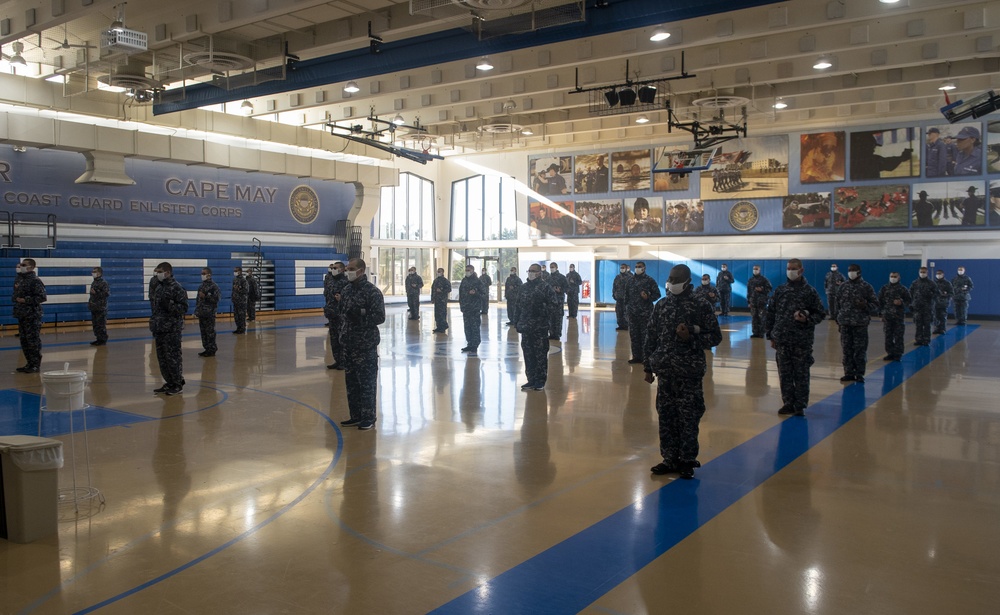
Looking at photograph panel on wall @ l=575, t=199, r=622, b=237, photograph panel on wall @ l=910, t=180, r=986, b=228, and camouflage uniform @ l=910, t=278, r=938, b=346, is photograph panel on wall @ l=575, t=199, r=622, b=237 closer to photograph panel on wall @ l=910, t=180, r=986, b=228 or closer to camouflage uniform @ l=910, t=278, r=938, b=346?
photograph panel on wall @ l=910, t=180, r=986, b=228

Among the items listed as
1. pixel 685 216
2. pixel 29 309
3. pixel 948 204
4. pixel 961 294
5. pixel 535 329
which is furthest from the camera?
pixel 685 216

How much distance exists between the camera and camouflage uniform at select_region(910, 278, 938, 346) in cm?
1669

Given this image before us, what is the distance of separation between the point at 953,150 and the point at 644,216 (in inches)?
453

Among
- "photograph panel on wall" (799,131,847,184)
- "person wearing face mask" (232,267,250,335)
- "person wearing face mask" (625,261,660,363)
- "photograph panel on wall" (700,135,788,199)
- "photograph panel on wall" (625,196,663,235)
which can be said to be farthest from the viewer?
"photograph panel on wall" (625,196,663,235)

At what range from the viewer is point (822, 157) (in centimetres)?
2727

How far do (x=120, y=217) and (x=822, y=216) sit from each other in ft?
82.4

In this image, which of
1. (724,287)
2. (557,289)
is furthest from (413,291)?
(724,287)

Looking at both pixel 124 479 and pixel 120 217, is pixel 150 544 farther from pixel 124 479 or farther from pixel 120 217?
pixel 120 217

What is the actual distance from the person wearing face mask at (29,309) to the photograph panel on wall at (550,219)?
23.8 m

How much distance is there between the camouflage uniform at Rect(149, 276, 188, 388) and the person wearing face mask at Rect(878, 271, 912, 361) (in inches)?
496

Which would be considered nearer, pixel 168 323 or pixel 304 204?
pixel 168 323

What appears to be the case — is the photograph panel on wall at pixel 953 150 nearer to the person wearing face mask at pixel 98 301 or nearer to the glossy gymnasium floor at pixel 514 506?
the glossy gymnasium floor at pixel 514 506

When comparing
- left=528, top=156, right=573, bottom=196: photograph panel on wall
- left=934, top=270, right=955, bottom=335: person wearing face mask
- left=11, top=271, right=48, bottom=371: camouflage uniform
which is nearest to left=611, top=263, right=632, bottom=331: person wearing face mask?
left=934, top=270, right=955, bottom=335: person wearing face mask

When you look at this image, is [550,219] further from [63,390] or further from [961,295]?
[63,390]
